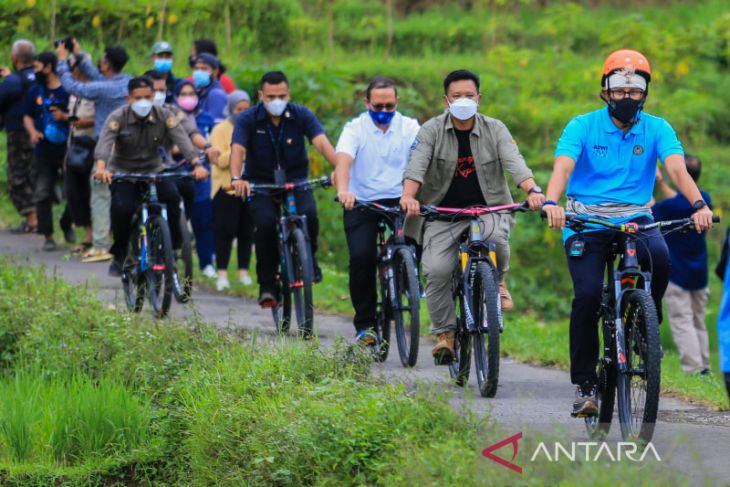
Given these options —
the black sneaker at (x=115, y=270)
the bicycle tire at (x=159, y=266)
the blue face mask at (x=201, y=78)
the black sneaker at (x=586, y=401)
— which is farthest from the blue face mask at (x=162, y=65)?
the black sneaker at (x=586, y=401)

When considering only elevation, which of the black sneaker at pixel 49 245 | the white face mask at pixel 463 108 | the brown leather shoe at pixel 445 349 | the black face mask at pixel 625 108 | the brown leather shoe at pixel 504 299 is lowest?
the black sneaker at pixel 49 245

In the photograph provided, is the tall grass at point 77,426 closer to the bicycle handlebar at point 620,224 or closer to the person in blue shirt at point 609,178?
the person in blue shirt at point 609,178

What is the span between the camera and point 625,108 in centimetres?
763

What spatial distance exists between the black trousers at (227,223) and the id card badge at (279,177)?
9.55ft

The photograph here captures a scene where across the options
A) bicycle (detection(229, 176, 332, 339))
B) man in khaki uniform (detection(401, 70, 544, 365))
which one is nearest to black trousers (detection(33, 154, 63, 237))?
bicycle (detection(229, 176, 332, 339))

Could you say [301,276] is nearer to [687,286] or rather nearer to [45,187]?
[687,286]

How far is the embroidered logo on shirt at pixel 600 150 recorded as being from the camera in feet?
25.3

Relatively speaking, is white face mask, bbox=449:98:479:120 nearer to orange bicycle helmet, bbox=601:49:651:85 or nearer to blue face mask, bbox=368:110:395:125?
blue face mask, bbox=368:110:395:125

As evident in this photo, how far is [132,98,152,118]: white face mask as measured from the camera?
473 inches

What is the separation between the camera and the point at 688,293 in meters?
13.1

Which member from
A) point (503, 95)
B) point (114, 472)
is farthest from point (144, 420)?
point (503, 95)

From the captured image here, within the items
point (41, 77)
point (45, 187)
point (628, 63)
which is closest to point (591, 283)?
point (628, 63)

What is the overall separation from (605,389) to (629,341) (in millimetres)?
376

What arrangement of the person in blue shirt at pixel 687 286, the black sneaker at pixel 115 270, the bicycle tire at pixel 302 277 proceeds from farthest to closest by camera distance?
the black sneaker at pixel 115 270
the person in blue shirt at pixel 687 286
the bicycle tire at pixel 302 277
